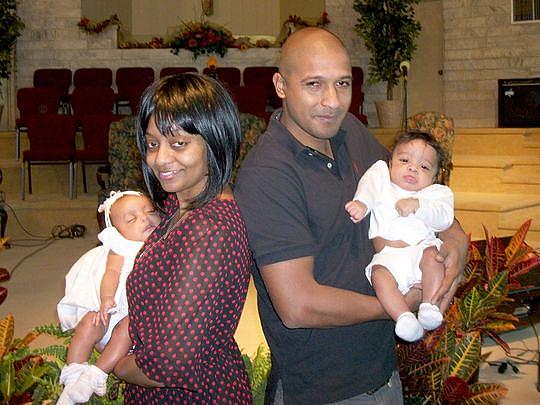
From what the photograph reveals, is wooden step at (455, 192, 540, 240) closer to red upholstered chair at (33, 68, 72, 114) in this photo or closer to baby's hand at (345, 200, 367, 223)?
baby's hand at (345, 200, 367, 223)

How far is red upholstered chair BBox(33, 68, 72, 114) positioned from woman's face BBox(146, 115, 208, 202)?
34.5ft

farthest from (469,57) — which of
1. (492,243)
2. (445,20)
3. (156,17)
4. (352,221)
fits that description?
(352,221)

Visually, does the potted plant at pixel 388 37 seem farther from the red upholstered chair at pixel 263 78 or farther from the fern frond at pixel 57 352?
the fern frond at pixel 57 352

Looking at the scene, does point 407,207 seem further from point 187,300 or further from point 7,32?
point 7,32

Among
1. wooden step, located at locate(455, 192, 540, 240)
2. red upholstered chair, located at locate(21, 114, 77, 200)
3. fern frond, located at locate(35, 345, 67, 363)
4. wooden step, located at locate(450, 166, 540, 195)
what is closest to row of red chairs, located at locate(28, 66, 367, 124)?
red upholstered chair, located at locate(21, 114, 77, 200)

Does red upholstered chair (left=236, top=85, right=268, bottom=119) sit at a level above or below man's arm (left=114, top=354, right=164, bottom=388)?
above

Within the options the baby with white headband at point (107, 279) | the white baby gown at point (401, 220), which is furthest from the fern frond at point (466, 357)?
the baby with white headband at point (107, 279)

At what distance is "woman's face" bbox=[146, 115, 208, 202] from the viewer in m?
1.58

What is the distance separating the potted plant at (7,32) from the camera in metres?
11.6

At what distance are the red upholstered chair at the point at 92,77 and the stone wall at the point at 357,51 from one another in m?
0.68

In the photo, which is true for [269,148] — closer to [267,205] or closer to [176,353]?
[267,205]

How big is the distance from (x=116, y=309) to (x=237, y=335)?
278 centimetres

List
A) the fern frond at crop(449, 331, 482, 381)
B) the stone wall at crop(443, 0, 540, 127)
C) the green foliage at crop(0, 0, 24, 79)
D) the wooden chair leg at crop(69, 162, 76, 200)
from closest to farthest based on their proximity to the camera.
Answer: the fern frond at crop(449, 331, 482, 381)
the wooden chair leg at crop(69, 162, 76, 200)
the stone wall at crop(443, 0, 540, 127)
the green foliage at crop(0, 0, 24, 79)

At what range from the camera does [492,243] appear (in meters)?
3.02
